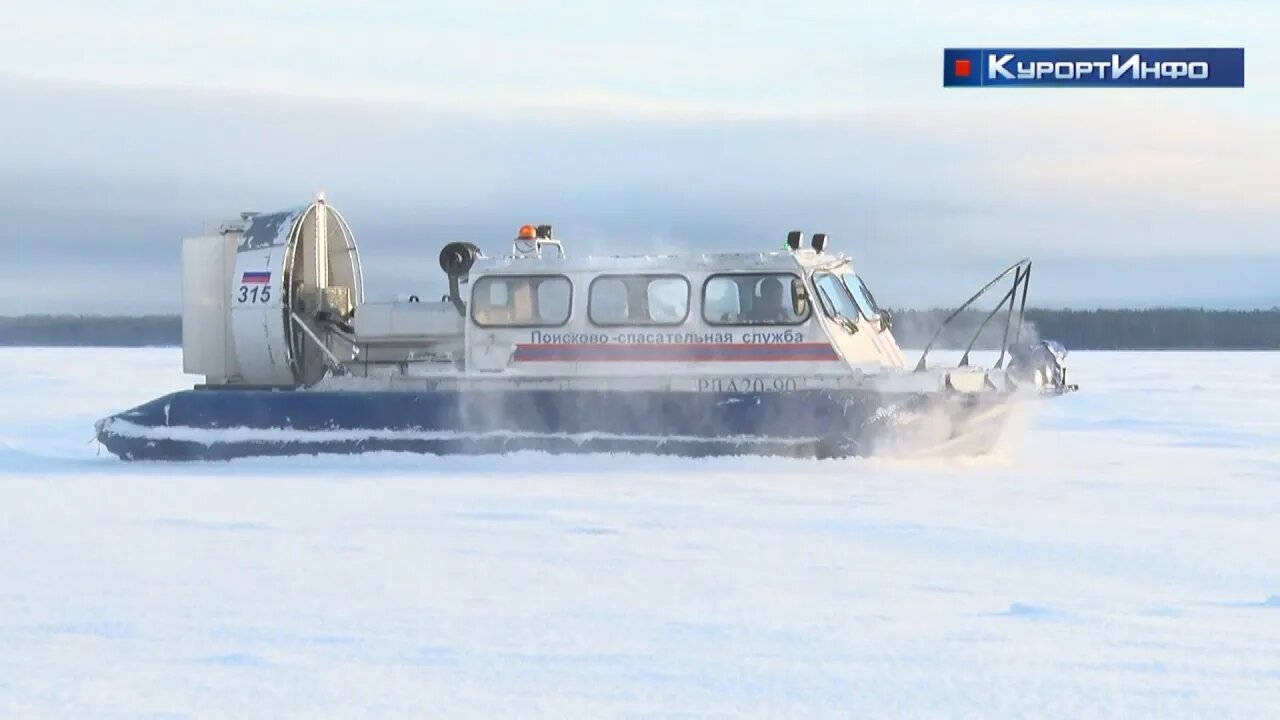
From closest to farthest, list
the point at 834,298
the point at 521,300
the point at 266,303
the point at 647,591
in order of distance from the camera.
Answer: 1. the point at 647,591
2. the point at 834,298
3. the point at 521,300
4. the point at 266,303

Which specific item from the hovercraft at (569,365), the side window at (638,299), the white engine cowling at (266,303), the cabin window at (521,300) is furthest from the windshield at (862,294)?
the white engine cowling at (266,303)

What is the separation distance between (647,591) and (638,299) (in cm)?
539

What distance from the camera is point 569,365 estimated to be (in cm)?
1050

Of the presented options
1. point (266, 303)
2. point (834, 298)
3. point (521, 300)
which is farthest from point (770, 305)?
point (266, 303)

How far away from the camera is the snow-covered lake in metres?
3.86

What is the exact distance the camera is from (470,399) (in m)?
10.3

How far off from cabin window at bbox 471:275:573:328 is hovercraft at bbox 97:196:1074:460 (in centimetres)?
1

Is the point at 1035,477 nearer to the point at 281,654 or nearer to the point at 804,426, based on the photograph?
the point at 804,426

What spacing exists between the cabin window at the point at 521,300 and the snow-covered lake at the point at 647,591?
4.22 feet

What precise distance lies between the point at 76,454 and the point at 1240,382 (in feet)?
58.6

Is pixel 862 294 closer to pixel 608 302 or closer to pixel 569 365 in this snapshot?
pixel 608 302

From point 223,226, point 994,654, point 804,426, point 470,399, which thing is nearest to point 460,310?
point 470,399

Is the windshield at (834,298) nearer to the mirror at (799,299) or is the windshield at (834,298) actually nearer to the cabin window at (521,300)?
the mirror at (799,299)

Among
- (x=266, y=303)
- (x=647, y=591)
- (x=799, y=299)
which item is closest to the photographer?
(x=647, y=591)
